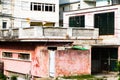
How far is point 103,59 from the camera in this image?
A: 31.7m

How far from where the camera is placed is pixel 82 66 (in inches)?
1080

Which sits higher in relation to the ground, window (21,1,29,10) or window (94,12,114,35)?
window (21,1,29,10)

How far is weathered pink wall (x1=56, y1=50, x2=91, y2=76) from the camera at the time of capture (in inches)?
1054

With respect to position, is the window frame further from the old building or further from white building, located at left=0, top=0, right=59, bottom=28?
white building, located at left=0, top=0, right=59, bottom=28

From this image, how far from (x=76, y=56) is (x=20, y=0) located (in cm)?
2100

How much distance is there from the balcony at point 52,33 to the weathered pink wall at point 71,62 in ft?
9.23

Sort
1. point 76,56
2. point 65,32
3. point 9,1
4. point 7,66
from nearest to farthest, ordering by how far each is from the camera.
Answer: point 76,56 → point 65,32 → point 7,66 → point 9,1

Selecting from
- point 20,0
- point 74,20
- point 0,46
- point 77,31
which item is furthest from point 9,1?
point 77,31

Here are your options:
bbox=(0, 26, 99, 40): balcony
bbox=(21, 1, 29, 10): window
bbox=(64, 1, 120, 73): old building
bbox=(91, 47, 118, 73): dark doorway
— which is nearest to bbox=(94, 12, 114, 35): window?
bbox=(64, 1, 120, 73): old building

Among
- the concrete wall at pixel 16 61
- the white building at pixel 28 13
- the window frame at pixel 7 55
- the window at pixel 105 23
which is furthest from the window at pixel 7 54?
the white building at pixel 28 13

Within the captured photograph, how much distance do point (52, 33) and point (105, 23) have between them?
17.2 feet

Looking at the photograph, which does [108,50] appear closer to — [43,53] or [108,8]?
[108,8]

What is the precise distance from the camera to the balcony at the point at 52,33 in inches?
1135

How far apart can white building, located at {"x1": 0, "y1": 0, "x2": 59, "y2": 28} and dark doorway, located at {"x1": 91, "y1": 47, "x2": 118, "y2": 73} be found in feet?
53.3
